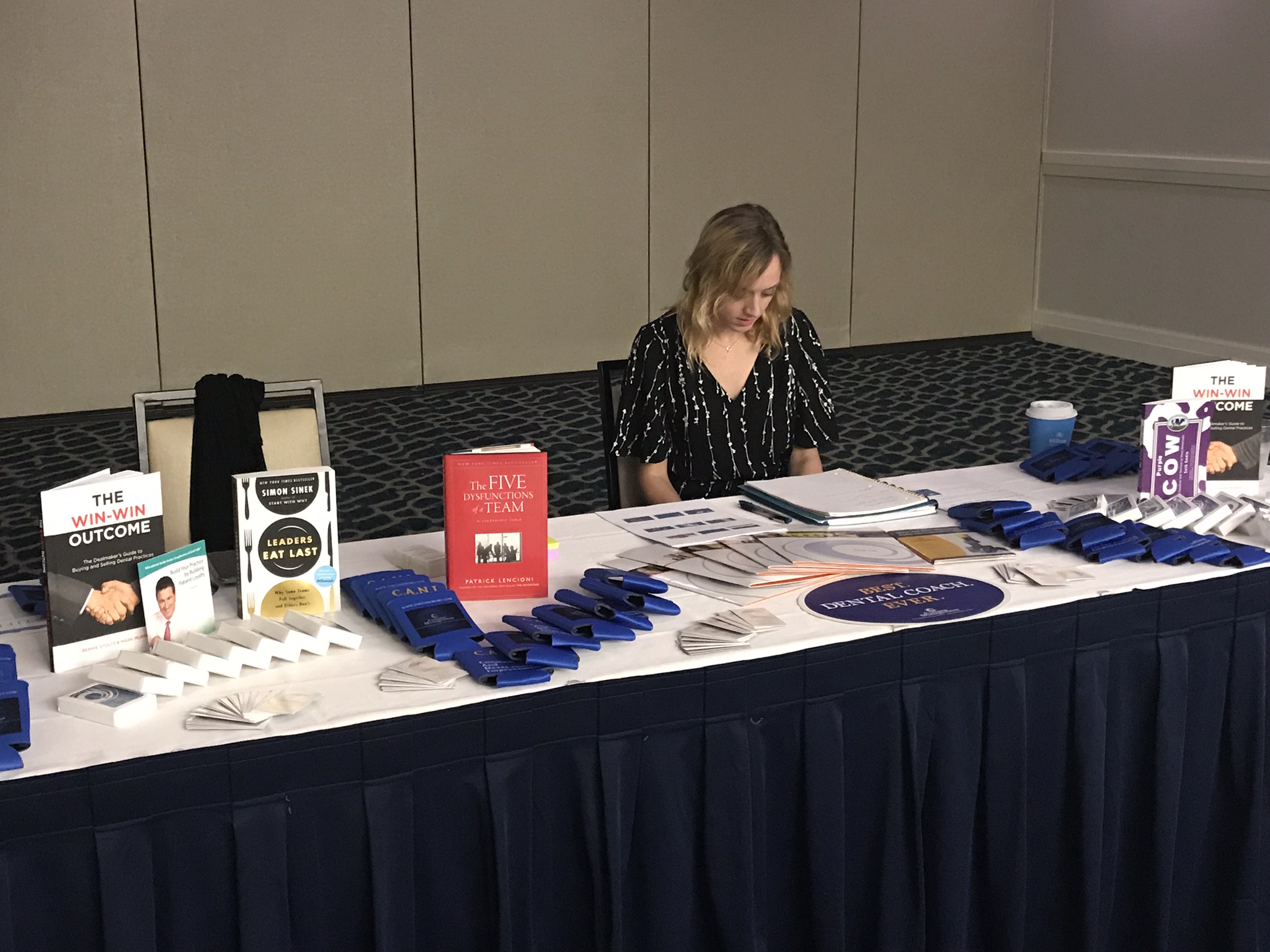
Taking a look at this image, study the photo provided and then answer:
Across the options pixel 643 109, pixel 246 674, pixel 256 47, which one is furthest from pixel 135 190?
pixel 246 674

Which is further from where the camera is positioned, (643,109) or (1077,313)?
(1077,313)

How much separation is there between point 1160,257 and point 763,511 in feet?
21.2

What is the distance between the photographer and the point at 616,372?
3.34 m

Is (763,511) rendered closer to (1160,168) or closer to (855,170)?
(855,170)

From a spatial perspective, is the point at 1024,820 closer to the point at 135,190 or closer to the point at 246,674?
the point at 246,674

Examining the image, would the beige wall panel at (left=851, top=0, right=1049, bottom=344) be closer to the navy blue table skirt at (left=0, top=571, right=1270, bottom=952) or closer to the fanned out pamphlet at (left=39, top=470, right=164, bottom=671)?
the navy blue table skirt at (left=0, top=571, right=1270, bottom=952)

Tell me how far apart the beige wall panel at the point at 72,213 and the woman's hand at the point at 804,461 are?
15.1ft

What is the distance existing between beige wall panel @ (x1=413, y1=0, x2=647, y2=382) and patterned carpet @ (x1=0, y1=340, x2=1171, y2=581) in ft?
1.10

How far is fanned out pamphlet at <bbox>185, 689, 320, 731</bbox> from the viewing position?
1.74 metres

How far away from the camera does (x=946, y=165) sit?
28.8 feet

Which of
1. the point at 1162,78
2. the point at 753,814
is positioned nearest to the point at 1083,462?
the point at 753,814

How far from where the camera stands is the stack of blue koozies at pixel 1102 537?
238cm

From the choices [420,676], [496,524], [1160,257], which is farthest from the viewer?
[1160,257]

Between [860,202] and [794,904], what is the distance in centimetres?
697
